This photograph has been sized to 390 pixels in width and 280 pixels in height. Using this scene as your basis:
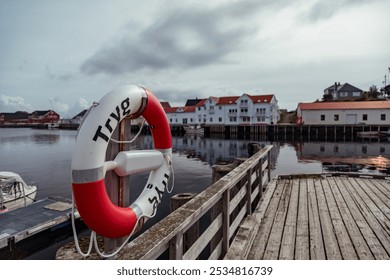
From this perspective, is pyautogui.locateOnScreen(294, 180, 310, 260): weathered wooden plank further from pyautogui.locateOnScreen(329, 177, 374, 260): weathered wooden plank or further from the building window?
the building window

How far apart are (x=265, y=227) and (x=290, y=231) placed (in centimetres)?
33

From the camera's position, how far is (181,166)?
19453 millimetres

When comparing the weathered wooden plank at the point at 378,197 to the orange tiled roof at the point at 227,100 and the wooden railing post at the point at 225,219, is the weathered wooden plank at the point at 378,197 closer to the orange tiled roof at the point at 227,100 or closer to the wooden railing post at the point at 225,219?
the wooden railing post at the point at 225,219

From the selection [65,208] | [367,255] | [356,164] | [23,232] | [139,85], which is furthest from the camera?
[356,164]

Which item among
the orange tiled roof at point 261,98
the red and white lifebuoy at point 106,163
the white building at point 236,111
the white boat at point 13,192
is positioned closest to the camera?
the red and white lifebuoy at point 106,163

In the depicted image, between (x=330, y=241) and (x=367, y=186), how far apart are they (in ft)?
11.3

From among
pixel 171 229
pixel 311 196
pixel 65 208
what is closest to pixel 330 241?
pixel 311 196

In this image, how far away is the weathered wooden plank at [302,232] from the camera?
2.98 metres

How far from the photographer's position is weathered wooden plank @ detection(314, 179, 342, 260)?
9.78 ft

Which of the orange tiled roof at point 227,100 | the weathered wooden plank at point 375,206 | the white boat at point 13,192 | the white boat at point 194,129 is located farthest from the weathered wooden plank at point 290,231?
the orange tiled roof at point 227,100

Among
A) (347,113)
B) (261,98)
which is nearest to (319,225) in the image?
(347,113)

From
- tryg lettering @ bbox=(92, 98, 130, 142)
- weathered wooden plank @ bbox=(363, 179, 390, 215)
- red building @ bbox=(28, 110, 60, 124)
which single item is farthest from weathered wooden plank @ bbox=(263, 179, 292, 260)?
red building @ bbox=(28, 110, 60, 124)

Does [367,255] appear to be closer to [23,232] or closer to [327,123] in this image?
[23,232]

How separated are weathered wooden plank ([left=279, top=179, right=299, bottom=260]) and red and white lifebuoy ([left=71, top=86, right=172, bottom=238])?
5.35ft
